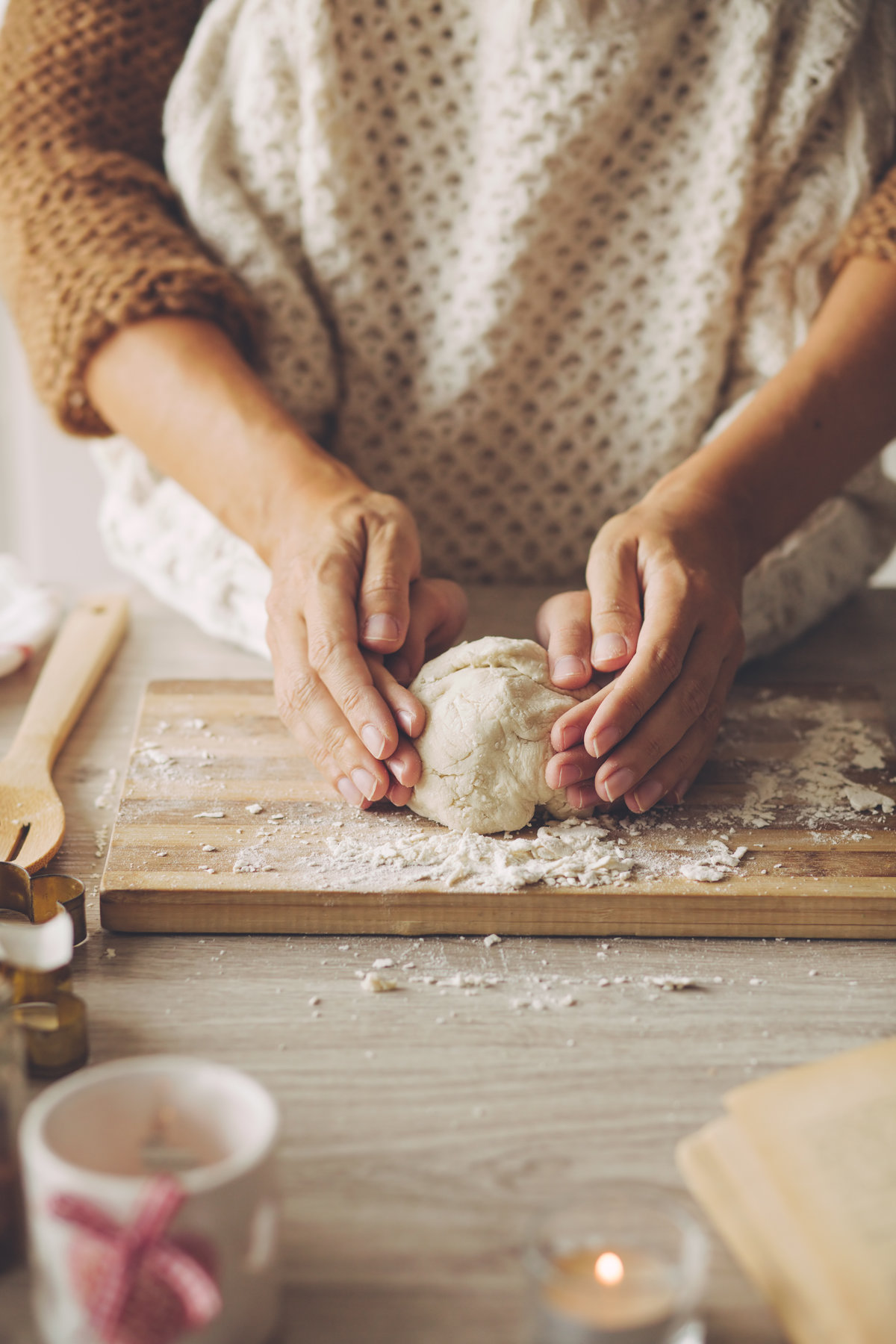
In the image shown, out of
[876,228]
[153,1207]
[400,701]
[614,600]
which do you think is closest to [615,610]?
[614,600]

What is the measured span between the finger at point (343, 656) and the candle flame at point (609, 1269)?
21.3 inches

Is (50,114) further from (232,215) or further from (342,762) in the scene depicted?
(342,762)

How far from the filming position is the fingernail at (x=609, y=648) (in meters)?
1.06

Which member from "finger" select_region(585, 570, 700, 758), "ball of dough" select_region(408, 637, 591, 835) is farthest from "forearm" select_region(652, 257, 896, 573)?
"ball of dough" select_region(408, 637, 591, 835)

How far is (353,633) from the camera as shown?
1069 millimetres

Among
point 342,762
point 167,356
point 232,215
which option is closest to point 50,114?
point 232,215

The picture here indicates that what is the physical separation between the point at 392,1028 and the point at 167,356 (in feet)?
2.63

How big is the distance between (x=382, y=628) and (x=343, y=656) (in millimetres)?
47

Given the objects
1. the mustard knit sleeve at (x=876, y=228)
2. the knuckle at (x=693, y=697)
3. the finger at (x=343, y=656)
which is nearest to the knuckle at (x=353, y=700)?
the finger at (x=343, y=656)

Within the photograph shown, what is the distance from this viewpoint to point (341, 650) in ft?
3.45

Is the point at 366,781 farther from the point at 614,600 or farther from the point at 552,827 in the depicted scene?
the point at 614,600

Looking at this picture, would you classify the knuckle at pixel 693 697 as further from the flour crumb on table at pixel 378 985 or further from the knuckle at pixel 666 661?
Result: the flour crumb on table at pixel 378 985

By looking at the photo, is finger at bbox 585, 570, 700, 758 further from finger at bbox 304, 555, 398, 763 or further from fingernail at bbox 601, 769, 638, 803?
finger at bbox 304, 555, 398, 763

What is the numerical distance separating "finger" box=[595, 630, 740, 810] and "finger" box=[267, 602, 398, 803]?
0.66ft
